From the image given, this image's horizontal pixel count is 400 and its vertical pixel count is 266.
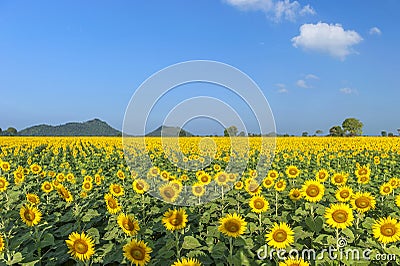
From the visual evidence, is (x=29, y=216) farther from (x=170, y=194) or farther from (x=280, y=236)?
(x=280, y=236)

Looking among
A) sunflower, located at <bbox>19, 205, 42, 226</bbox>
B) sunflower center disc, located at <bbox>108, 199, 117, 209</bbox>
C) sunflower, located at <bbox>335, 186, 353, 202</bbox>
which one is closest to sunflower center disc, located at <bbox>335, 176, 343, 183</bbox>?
sunflower, located at <bbox>335, 186, 353, 202</bbox>

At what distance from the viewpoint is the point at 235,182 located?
642cm

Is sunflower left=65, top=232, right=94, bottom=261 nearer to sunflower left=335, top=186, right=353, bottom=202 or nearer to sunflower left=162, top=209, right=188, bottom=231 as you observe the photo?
sunflower left=162, top=209, right=188, bottom=231

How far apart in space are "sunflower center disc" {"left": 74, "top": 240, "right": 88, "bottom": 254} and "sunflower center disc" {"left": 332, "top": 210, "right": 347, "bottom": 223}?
262 cm

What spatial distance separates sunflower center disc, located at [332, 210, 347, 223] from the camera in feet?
12.5

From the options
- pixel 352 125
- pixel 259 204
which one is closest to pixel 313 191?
pixel 259 204

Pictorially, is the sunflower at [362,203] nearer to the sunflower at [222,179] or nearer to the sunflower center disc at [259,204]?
the sunflower center disc at [259,204]

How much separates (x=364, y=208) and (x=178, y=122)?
3057 millimetres

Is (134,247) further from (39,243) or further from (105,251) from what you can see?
(39,243)

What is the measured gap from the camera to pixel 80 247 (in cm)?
313

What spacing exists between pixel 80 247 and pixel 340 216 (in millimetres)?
2715

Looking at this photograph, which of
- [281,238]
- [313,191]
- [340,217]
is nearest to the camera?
[281,238]

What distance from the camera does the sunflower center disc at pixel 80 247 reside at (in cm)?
313

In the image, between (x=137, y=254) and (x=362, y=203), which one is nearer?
(x=137, y=254)
